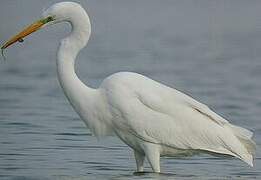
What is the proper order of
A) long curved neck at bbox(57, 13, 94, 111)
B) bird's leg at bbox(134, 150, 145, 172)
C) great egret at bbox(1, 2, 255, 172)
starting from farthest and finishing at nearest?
bird's leg at bbox(134, 150, 145, 172) < long curved neck at bbox(57, 13, 94, 111) < great egret at bbox(1, 2, 255, 172)

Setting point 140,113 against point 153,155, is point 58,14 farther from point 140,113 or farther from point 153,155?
point 153,155

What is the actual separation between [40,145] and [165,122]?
269 centimetres

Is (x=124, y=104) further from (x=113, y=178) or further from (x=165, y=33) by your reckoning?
(x=165, y=33)

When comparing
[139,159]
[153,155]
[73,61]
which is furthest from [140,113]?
[73,61]

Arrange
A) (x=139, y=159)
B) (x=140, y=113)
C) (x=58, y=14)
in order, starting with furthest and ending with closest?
(x=139, y=159)
(x=58, y=14)
(x=140, y=113)

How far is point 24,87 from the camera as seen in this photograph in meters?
Result: 18.3

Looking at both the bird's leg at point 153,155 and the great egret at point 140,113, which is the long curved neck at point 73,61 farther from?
the bird's leg at point 153,155

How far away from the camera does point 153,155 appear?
1049 centimetres

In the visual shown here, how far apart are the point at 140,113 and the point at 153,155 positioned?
1.49ft

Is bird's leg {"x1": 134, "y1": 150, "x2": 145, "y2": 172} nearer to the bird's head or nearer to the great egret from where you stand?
the great egret

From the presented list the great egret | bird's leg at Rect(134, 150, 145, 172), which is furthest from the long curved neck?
bird's leg at Rect(134, 150, 145, 172)

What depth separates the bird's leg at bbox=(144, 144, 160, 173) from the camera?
10.5 meters

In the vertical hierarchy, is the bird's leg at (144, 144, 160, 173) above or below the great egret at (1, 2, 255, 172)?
below

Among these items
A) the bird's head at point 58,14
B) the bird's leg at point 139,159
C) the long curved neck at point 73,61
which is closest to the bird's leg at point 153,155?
the bird's leg at point 139,159
